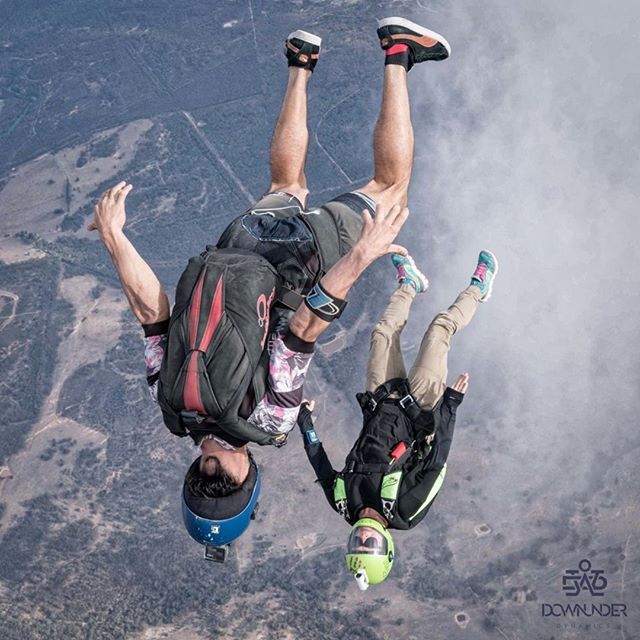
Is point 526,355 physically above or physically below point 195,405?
below

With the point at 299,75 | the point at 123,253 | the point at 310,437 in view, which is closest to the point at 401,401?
the point at 310,437

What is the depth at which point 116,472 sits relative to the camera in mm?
47062

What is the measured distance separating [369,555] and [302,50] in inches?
302

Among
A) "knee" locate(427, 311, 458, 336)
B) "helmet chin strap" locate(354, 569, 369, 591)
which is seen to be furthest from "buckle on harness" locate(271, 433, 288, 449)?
"knee" locate(427, 311, 458, 336)

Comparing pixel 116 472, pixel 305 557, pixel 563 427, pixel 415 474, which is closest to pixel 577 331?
pixel 563 427

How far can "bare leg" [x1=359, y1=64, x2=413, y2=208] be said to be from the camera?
11.3 m

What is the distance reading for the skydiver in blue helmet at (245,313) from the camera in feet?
29.7

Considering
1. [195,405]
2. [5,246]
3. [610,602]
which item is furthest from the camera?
[5,246]

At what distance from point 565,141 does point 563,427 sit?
28339mm

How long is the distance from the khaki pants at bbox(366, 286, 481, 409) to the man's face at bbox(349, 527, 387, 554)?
256 centimetres

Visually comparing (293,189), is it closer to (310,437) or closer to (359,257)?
(359,257)

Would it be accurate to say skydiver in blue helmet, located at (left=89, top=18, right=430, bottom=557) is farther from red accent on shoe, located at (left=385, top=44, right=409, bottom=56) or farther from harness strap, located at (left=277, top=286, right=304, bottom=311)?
red accent on shoe, located at (left=385, top=44, right=409, bottom=56)

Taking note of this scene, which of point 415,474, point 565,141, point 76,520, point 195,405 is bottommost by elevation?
point 76,520

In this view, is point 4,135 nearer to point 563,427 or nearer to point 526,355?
point 526,355
